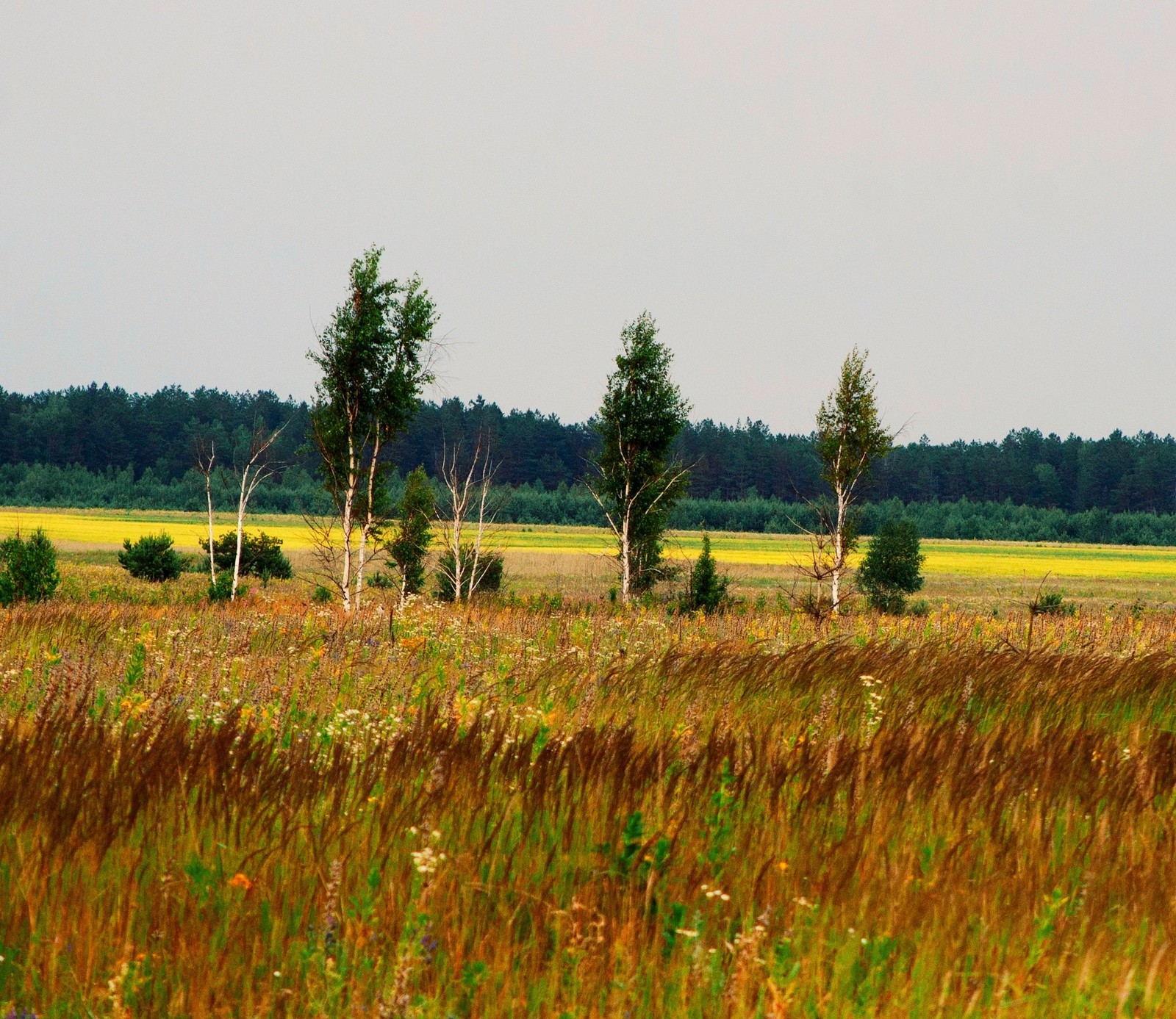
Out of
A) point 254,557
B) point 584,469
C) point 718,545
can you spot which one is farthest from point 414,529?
point 584,469

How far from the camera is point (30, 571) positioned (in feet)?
89.7

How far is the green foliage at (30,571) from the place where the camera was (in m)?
26.8

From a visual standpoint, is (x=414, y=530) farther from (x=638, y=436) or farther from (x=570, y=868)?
(x=570, y=868)

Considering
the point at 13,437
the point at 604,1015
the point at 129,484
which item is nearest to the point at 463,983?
the point at 604,1015

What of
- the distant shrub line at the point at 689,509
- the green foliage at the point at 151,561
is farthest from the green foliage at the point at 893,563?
the distant shrub line at the point at 689,509

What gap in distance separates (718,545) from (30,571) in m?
71.5

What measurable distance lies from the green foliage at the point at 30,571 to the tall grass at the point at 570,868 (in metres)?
24.7

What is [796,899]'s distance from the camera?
2662 mm

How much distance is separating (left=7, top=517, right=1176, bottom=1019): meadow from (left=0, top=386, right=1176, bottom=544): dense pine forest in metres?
119

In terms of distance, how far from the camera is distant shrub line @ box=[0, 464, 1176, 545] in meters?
123

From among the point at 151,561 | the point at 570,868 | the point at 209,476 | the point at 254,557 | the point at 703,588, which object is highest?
the point at 209,476

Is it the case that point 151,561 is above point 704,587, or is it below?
below

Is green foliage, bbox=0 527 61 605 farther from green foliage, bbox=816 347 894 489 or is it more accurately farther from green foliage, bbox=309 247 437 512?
green foliage, bbox=816 347 894 489

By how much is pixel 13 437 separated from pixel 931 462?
410ft
